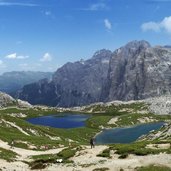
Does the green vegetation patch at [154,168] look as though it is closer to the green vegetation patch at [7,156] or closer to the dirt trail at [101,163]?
the dirt trail at [101,163]

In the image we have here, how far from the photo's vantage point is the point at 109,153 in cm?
5969

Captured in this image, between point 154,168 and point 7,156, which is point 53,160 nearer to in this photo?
point 7,156

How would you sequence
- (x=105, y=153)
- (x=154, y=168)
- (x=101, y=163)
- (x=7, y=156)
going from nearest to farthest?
(x=154, y=168)
(x=101, y=163)
(x=105, y=153)
(x=7, y=156)

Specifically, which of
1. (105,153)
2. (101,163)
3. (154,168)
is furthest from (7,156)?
(154,168)

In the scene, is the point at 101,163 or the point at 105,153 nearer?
the point at 101,163

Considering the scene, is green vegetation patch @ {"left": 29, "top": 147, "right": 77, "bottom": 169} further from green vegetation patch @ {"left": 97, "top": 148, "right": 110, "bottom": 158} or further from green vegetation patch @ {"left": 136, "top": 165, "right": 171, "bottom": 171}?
green vegetation patch @ {"left": 136, "top": 165, "right": 171, "bottom": 171}

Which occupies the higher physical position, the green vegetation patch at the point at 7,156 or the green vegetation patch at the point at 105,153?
the green vegetation patch at the point at 105,153

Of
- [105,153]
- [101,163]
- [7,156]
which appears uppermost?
[105,153]

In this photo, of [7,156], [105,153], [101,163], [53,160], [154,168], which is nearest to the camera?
[154,168]

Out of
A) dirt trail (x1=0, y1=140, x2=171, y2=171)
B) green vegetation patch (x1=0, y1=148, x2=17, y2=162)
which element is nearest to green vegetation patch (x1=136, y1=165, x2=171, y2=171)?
dirt trail (x1=0, y1=140, x2=171, y2=171)

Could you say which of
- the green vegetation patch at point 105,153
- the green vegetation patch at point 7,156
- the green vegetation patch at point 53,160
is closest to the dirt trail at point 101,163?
the green vegetation patch at point 105,153

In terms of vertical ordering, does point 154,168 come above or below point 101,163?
above

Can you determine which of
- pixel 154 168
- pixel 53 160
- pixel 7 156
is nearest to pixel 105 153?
pixel 53 160

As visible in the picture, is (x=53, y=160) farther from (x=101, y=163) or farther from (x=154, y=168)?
(x=154, y=168)
